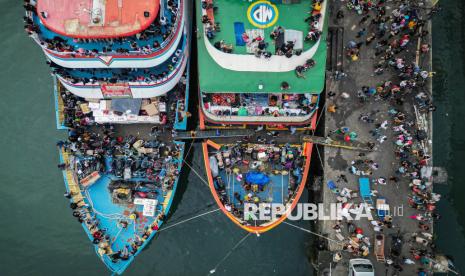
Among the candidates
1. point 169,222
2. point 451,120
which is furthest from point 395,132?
point 169,222

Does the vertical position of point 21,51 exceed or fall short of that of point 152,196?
it exceeds it

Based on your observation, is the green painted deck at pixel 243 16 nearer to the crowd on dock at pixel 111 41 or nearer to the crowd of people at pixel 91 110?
the crowd on dock at pixel 111 41

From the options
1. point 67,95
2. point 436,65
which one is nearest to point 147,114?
point 67,95

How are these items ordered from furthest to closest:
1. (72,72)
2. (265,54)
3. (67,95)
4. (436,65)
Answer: (436,65) < (67,95) < (72,72) < (265,54)

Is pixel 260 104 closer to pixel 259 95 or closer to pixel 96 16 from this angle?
pixel 259 95

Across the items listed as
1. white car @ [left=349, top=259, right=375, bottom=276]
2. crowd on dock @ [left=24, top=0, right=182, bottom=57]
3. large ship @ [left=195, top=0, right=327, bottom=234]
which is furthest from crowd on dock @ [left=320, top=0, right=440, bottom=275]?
crowd on dock @ [left=24, top=0, right=182, bottom=57]

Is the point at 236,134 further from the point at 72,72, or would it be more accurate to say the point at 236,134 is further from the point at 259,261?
the point at 72,72

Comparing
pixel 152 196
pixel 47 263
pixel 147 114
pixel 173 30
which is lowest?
pixel 47 263
